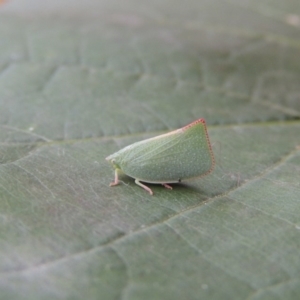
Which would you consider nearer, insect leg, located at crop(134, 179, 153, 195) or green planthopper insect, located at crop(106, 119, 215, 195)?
insect leg, located at crop(134, 179, 153, 195)

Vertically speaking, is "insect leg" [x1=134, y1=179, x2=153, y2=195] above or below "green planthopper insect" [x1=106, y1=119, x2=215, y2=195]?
below

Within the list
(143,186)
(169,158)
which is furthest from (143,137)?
(143,186)

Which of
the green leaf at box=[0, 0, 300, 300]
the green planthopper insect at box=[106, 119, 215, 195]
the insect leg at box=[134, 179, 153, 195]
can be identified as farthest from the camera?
the green planthopper insect at box=[106, 119, 215, 195]

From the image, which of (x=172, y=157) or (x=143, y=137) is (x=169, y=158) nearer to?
(x=172, y=157)

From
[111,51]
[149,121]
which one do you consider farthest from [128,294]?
[111,51]

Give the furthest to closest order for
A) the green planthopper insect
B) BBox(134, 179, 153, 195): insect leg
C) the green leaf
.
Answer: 1. the green planthopper insect
2. BBox(134, 179, 153, 195): insect leg
3. the green leaf

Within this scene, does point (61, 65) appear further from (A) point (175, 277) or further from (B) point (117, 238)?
(A) point (175, 277)
